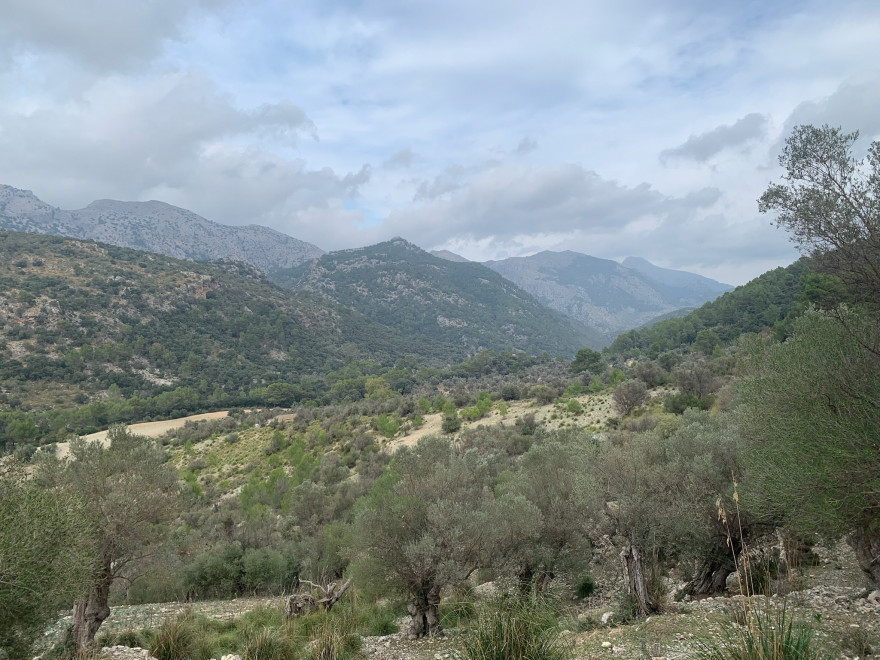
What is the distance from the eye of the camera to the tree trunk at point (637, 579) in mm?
10273

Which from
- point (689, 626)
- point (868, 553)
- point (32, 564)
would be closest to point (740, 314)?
point (868, 553)

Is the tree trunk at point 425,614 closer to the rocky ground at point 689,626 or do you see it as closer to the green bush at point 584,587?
the rocky ground at point 689,626

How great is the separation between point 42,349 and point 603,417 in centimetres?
8544

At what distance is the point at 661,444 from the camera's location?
15.3 meters

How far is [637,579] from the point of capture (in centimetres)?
1068

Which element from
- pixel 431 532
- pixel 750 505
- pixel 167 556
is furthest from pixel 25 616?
pixel 750 505

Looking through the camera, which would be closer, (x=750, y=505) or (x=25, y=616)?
(x=25, y=616)

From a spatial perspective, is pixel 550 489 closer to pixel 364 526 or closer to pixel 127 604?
pixel 364 526

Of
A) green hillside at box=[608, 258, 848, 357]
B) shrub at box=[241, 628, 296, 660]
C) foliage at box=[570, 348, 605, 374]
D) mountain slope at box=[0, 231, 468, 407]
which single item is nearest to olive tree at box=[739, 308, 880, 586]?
shrub at box=[241, 628, 296, 660]

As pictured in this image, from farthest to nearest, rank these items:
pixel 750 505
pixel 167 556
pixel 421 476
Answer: pixel 421 476
pixel 167 556
pixel 750 505

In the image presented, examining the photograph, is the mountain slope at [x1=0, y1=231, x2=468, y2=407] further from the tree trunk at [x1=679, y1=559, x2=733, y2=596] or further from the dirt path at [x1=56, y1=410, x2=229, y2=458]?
the tree trunk at [x1=679, y1=559, x2=733, y2=596]

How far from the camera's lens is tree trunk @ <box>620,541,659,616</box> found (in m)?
10.3

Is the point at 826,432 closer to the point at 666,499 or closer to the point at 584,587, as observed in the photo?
the point at 666,499

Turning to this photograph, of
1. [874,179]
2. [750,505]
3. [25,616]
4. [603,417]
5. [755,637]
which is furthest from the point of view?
[603,417]
